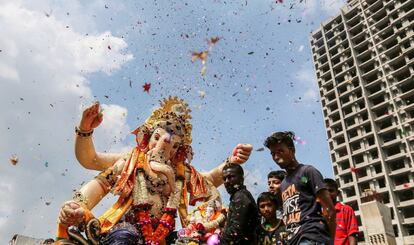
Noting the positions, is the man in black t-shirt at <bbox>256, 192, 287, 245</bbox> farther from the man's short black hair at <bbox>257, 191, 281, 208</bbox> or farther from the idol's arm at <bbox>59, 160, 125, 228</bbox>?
the idol's arm at <bbox>59, 160, 125, 228</bbox>

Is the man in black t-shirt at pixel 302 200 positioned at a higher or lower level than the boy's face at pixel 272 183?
Answer: lower

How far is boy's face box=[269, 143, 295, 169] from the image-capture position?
2904 millimetres

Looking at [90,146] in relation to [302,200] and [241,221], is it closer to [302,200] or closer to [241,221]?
[241,221]

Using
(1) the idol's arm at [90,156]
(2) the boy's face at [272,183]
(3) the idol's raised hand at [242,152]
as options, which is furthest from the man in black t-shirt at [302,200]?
(1) the idol's arm at [90,156]

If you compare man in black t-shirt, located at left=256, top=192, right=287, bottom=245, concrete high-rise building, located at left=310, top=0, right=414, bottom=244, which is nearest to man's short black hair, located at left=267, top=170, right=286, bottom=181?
man in black t-shirt, located at left=256, top=192, right=287, bottom=245

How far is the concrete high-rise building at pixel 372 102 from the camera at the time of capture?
4009 cm

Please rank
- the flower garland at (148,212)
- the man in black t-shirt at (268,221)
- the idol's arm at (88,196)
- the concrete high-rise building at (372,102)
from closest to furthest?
the man in black t-shirt at (268,221) < the idol's arm at (88,196) < the flower garland at (148,212) < the concrete high-rise building at (372,102)

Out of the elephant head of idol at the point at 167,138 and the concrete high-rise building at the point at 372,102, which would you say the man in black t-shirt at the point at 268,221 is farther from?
the concrete high-rise building at the point at 372,102

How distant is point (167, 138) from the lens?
4898 millimetres

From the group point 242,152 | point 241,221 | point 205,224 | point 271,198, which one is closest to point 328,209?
point 241,221

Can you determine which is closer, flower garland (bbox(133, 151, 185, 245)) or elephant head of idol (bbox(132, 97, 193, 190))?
flower garland (bbox(133, 151, 185, 245))

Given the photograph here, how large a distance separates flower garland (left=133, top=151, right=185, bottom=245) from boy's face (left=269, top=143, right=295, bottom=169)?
1.88 meters

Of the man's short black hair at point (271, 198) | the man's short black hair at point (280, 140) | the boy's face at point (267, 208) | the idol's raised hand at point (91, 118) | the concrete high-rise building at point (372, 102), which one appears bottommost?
the boy's face at point (267, 208)

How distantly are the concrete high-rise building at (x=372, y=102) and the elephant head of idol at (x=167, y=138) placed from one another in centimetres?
3815
